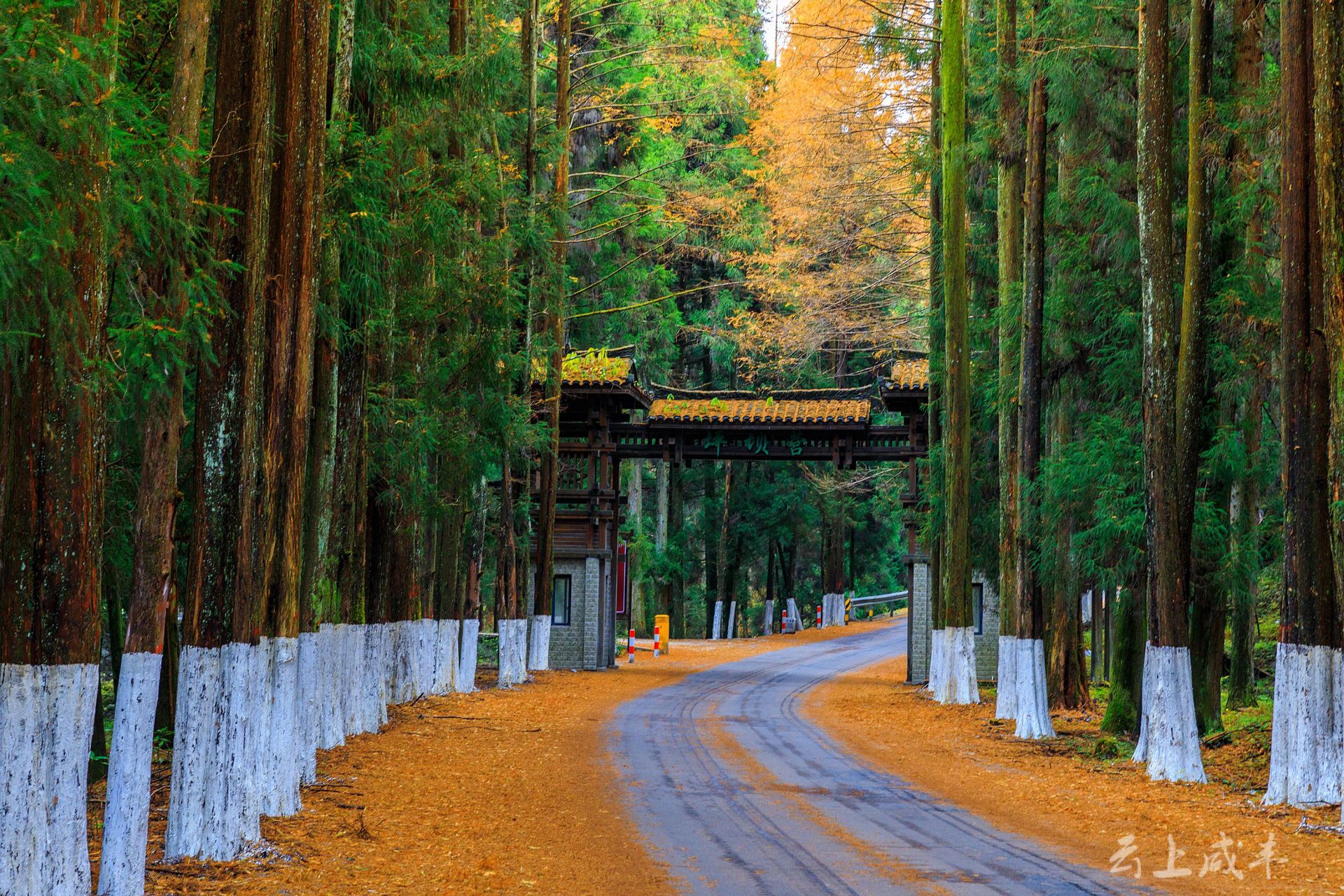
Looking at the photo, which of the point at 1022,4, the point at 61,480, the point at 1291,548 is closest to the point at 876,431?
the point at 1022,4

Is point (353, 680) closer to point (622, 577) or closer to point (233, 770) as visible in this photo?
point (233, 770)

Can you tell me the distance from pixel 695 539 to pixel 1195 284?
38147mm

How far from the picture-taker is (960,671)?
73.7ft

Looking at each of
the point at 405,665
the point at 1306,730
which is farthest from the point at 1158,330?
the point at 405,665

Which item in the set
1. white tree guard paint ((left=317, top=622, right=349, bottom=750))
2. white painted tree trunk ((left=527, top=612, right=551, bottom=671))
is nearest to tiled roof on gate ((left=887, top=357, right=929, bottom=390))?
white painted tree trunk ((left=527, top=612, right=551, bottom=671))

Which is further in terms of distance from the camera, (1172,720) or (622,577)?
(622,577)

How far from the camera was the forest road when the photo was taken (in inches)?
314

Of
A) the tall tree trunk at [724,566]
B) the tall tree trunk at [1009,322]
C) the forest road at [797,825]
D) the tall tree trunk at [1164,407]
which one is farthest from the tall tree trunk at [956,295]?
the tall tree trunk at [724,566]

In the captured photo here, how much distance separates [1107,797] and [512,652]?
49.5 feet

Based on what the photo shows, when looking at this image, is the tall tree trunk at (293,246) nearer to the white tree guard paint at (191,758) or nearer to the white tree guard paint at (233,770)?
the white tree guard paint at (233,770)

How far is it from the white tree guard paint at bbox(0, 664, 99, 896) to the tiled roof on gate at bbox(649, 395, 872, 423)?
78.8ft

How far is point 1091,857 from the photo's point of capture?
8922mm

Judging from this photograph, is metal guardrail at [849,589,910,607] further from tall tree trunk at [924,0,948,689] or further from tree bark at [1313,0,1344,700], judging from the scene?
tree bark at [1313,0,1344,700]

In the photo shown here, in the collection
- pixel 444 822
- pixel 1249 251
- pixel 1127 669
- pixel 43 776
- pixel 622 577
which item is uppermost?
pixel 1249 251
